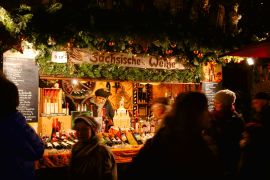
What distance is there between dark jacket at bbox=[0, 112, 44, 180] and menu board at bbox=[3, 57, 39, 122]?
3.48 metres

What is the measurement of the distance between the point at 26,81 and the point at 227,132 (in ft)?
13.1

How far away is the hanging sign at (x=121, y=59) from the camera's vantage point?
7.60 m

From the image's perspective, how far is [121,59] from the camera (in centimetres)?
813

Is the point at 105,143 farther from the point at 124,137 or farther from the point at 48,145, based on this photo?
the point at 48,145

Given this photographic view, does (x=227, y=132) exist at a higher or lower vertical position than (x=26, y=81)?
lower

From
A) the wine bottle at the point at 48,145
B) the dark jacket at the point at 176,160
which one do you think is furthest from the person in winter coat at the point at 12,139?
the wine bottle at the point at 48,145

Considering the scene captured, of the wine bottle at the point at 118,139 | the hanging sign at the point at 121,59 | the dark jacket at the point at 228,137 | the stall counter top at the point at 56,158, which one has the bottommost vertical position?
the stall counter top at the point at 56,158

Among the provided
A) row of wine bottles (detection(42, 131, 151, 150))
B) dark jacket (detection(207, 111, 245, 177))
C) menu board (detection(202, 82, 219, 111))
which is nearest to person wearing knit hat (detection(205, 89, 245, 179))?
dark jacket (detection(207, 111, 245, 177))

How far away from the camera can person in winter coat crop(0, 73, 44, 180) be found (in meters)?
3.42

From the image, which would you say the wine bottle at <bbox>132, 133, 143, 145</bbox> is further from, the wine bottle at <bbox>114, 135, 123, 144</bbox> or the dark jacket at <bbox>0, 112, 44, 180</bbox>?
the dark jacket at <bbox>0, 112, 44, 180</bbox>

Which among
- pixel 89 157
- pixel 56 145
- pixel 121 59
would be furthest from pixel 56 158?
pixel 121 59

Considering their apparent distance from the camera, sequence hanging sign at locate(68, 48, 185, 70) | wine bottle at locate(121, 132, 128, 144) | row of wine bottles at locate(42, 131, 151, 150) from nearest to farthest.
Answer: row of wine bottles at locate(42, 131, 151, 150) < hanging sign at locate(68, 48, 185, 70) < wine bottle at locate(121, 132, 128, 144)

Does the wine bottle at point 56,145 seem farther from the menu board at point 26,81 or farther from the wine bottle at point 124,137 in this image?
the wine bottle at point 124,137

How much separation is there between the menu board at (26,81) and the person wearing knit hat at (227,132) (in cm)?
356
